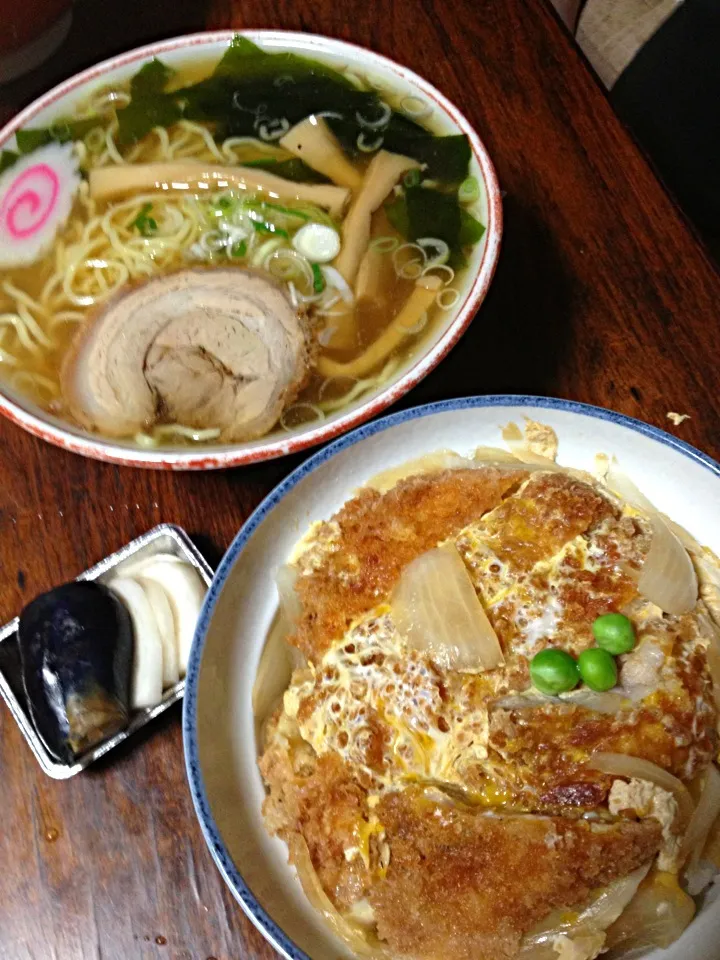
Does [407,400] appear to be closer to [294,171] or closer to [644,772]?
[294,171]

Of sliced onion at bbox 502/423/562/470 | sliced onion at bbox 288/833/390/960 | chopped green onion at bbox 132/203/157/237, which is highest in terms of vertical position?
sliced onion at bbox 502/423/562/470

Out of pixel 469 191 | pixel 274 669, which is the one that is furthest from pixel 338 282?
pixel 274 669

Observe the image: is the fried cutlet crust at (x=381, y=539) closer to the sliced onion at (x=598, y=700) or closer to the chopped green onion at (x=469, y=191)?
the sliced onion at (x=598, y=700)

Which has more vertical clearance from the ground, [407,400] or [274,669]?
[407,400]

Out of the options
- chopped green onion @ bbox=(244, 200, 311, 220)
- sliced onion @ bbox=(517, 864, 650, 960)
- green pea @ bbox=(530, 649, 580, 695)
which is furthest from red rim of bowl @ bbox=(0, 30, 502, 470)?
sliced onion @ bbox=(517, 864, 650, 960)

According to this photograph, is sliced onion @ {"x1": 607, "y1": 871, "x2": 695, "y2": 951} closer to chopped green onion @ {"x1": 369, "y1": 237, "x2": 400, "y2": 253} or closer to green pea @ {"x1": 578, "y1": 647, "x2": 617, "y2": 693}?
green pea @ {"x1": 578, "y1": 647, "x2": 617, "y2": 693}

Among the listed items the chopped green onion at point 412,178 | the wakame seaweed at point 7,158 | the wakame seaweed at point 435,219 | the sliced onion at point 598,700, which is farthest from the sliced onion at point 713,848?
the wakame seaweed at point 7,158

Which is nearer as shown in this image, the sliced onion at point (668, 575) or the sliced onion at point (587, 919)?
the sliced onion at point (587, 919)
